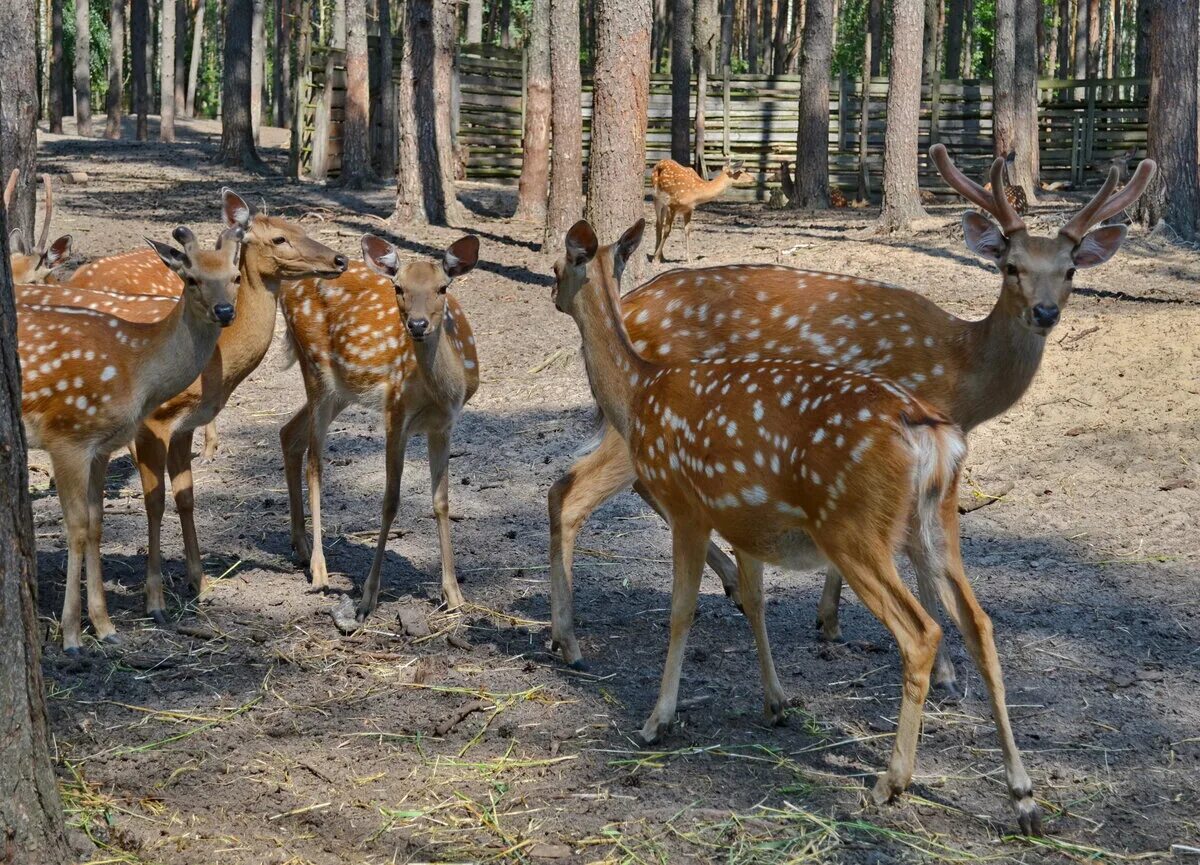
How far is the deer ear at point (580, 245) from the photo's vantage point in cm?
548

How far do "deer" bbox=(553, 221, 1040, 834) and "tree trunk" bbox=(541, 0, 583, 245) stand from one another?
375 inches

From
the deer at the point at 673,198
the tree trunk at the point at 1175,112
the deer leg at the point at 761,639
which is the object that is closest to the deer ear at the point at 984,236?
the deer leg at the point at 761,639

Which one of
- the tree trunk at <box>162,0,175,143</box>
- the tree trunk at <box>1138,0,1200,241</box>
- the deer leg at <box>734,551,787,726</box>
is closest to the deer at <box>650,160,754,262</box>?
the tree trunk at <box>1138,0,1200,241</box>

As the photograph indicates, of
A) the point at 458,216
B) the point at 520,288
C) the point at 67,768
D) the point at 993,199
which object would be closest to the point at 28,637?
the point at 67,768

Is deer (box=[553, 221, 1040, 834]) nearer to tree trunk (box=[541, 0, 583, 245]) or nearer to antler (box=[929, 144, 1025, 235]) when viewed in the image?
antler (box=[929, 144, 1025, 235])

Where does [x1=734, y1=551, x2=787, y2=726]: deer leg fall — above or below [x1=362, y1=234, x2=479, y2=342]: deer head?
below

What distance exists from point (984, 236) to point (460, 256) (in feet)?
7.94

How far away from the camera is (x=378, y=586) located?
6367 mm

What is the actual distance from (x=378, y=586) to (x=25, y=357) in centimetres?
184

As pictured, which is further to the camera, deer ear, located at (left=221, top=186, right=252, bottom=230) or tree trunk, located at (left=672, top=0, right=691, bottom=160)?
tree trunk, located at (left=672, top=0, right=691, bottom=160)

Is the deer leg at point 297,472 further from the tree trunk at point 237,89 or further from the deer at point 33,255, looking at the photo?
the tree trunk at point 237,89

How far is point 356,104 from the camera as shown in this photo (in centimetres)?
2095

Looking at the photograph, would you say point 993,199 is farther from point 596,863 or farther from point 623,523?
point 596,863

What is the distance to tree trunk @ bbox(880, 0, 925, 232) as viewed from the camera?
15.6 meters
